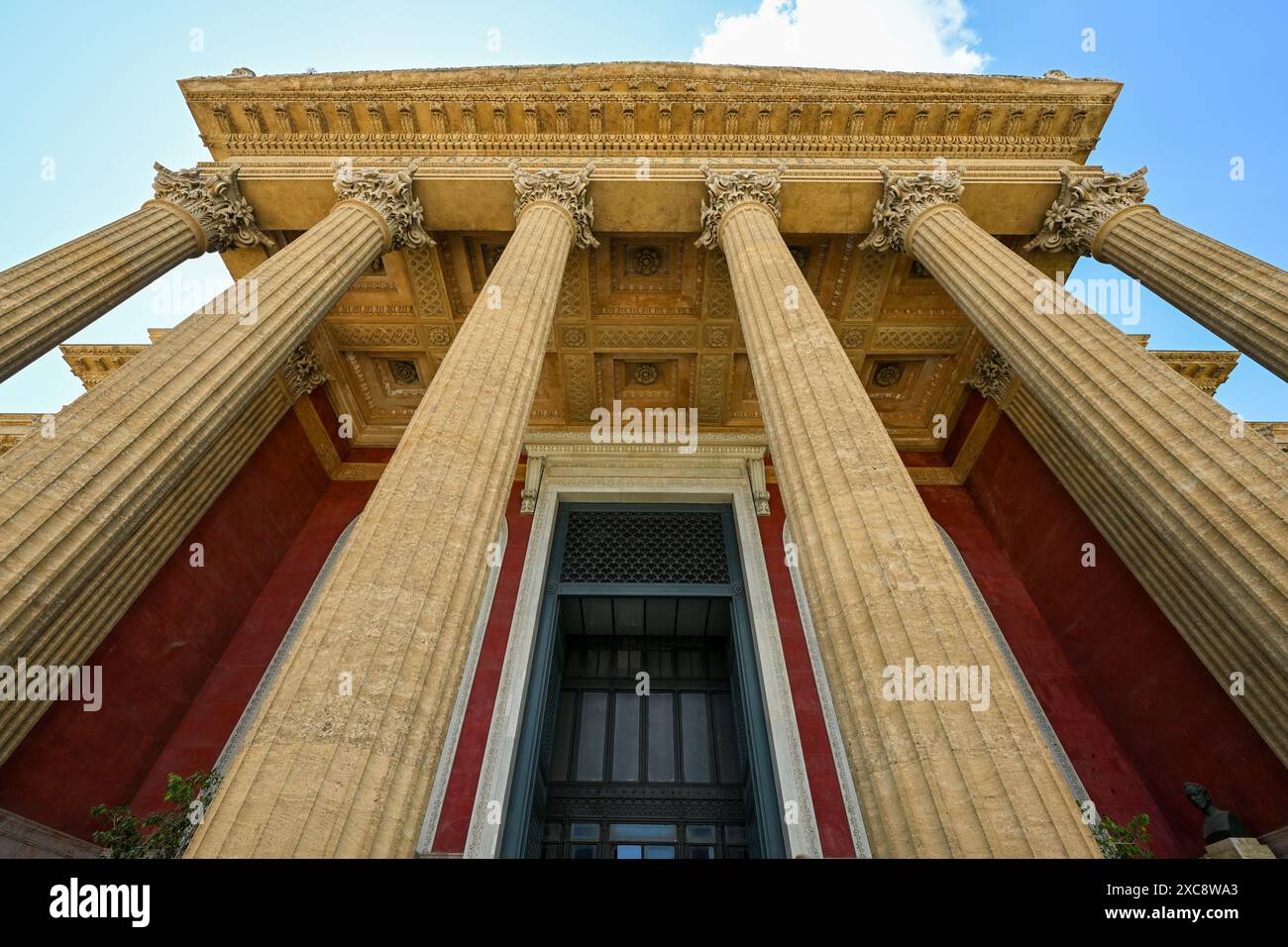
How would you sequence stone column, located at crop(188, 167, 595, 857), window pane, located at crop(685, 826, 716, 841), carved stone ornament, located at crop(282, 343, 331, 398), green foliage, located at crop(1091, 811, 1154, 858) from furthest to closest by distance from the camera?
carved stone ornament, located at crop(282, 343, 331, 398) < window pane, located at crop(685, 826, 716, 841) < green foliage, located at crop(1091, 811, 1154, 858) < stone column, located at crop(188, 167, 595, 857)

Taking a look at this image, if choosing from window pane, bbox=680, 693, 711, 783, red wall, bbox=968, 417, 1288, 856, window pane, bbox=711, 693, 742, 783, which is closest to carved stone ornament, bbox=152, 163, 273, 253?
window pane, bbox=680, 693, 711, 783

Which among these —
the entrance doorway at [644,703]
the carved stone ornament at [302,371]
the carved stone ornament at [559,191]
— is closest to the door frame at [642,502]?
the entrance doorway at [644,703]

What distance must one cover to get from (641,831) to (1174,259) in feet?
39.4

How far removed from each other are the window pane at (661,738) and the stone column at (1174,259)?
33.7ft

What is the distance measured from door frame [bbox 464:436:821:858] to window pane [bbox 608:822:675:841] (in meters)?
2.29

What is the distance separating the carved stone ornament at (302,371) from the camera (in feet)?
42.7

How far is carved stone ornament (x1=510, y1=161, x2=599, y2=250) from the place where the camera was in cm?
1020

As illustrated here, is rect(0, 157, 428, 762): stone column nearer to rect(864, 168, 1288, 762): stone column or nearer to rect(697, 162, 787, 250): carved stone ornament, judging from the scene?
rect(697, 162, 787, 250): carved stone ornament

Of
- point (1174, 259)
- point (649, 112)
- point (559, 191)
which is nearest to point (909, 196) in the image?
point (1174, 259)

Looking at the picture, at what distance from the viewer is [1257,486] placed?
5230 millimetres
